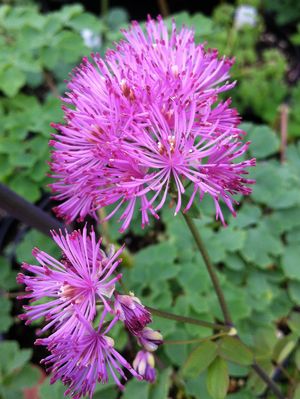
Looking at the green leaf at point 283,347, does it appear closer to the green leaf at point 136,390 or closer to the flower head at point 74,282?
the green leaf at point 136,390

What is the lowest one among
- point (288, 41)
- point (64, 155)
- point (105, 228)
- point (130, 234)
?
point (130, 234)

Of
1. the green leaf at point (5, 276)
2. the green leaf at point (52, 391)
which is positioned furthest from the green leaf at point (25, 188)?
the green leaf at point (52, 391)

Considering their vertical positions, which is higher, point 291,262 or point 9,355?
point 291,262

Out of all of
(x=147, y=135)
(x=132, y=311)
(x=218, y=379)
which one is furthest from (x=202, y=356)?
(x=147, y=135)

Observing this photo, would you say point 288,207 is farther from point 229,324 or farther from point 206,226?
point 229,324

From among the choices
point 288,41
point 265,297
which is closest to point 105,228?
point 265,297

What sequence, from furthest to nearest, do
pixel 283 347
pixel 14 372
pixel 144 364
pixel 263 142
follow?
pixel 263 142, pixel 14 372, pixel 283 347, pixel 144 364

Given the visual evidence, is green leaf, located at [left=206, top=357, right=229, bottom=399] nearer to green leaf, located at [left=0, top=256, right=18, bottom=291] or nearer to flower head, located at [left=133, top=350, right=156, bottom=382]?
flower head, located at [left=133, top=350, right=156, bottom=382]

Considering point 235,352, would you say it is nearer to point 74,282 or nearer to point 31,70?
point 74,282
